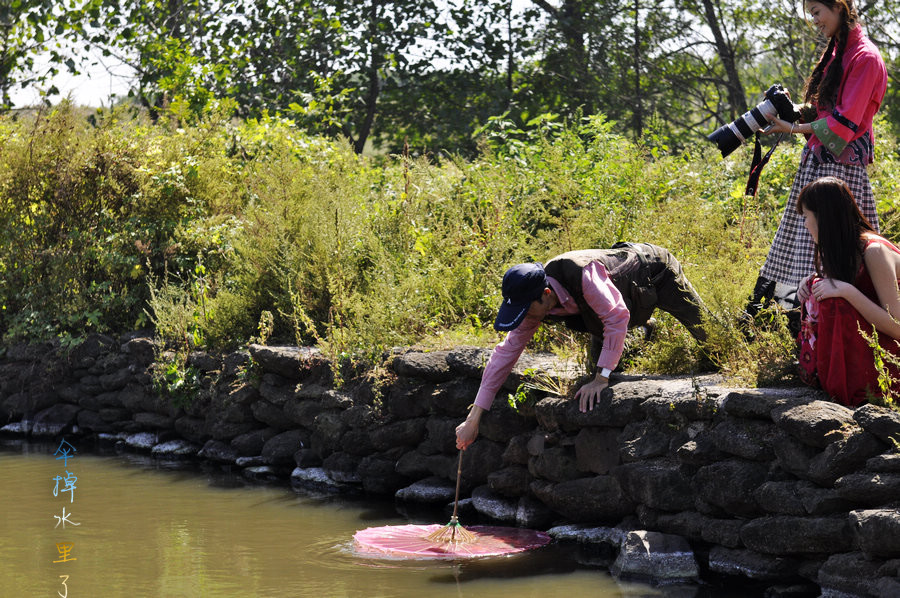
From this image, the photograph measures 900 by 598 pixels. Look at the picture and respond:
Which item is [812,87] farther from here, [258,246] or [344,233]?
[258,246]

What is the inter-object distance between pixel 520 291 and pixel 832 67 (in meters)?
1.89

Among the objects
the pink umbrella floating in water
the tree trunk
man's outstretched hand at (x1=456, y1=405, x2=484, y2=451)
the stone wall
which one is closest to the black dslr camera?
the stone wall

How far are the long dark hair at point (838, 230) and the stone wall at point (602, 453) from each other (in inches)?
24.6

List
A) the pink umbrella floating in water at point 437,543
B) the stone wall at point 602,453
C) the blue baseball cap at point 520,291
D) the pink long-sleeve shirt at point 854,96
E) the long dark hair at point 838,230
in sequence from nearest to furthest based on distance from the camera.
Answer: the stone wall at point 602,453 < the long dark hair at point 838,230 < the pink long-sleeve shirt at point 854,96 < the blue baseball cap at point 520,291 < the pink umbrella floating in water at point 437,543

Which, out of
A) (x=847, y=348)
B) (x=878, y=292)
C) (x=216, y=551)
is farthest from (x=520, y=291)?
(x=216, y=551)

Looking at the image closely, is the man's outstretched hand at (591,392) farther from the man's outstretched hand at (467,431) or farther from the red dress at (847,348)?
the red dress at (847,348)

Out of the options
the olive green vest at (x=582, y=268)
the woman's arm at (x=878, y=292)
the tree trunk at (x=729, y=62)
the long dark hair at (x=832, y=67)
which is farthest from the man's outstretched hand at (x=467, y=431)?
the tree trunk at (x=729, y=62)

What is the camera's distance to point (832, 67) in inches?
204

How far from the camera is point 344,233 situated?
8.67 meters

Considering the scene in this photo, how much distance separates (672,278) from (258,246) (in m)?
4.36

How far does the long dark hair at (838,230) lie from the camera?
189 inches

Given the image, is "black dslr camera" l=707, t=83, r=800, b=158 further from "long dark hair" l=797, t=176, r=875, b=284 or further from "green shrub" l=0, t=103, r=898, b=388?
"green shrub" l=0, t=103, r=898, b=388

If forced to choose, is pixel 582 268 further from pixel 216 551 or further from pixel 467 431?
pixel 216 551

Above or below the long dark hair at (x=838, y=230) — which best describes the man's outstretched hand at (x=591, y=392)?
below
